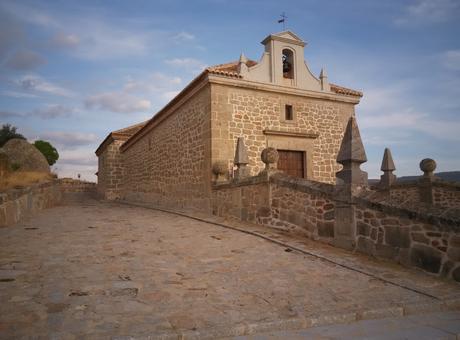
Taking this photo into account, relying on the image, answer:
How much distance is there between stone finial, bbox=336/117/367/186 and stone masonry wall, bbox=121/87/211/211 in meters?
5.86

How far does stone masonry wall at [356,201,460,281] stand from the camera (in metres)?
4.92

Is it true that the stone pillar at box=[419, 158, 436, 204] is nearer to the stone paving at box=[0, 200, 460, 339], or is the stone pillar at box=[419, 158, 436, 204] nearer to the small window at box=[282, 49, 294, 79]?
the small window at box=[282, 49, 294, 79]

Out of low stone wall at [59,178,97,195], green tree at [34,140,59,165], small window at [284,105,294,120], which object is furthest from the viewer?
green tree at [34,140,59,165]

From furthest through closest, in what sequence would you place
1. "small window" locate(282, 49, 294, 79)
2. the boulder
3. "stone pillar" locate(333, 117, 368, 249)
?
the boulder
"small window" locate(282, 49, 294, 79)
"stone pillar" locate(333, 117, 368, 249)

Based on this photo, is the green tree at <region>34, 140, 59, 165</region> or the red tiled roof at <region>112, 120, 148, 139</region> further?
the green tree at <region>34, 140, 59, 165</region>

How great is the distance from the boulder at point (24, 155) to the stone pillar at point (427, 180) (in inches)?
605

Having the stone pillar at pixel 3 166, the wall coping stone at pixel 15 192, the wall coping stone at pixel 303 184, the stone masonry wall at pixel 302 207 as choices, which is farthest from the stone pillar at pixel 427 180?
the stone pillar at pixel 3 166

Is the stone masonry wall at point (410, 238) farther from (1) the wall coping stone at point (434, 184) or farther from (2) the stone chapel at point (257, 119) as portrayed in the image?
(1) the wall coping stone at point (434, 184)

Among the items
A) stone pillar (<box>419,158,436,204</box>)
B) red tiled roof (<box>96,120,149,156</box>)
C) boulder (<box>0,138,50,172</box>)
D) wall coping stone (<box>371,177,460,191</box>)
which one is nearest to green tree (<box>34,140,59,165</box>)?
red tiled roof (<box>96,120,149,156</box>)

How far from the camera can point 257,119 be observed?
12539mm

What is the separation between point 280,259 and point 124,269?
8.36 ft

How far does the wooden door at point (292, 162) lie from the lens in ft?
41.9

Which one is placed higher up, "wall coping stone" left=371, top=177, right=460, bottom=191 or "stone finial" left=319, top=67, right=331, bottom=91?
"stone finial" left=319, top=67, right=331, bottom=91

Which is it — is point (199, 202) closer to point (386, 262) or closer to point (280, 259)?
point (280, 259)
